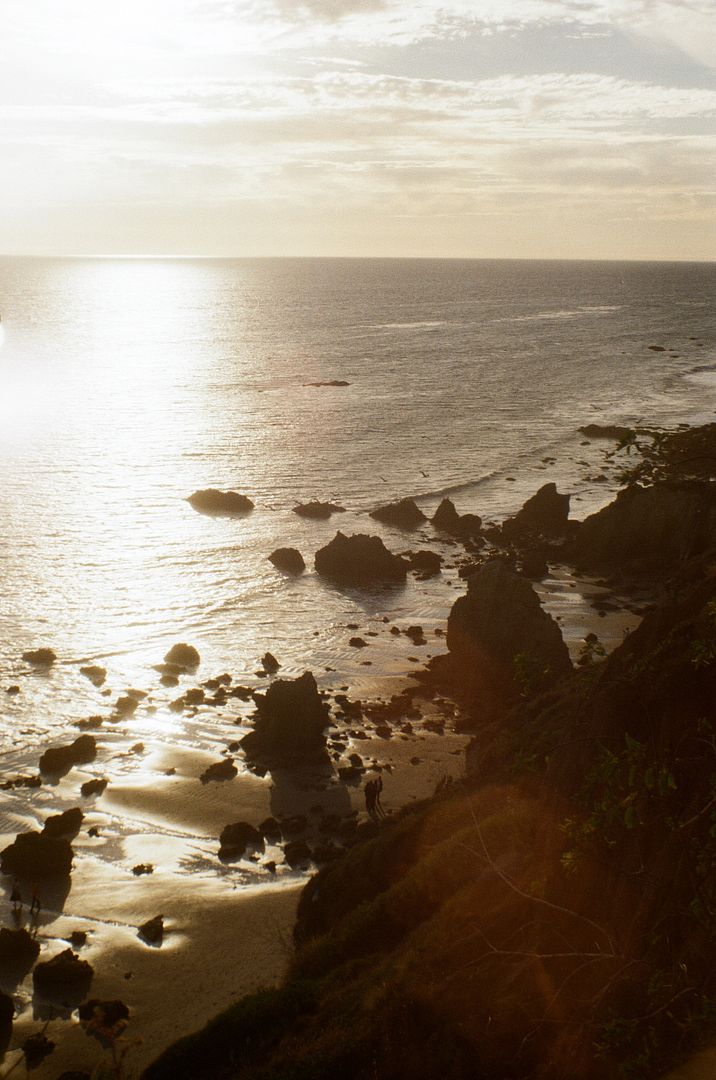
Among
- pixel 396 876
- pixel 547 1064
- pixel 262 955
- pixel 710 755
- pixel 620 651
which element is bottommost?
pixel 262 955

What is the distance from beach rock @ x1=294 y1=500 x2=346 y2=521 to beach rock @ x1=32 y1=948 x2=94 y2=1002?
45702 millimetres

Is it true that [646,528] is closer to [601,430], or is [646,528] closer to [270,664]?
[270,664]

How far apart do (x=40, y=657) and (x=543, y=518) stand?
3536cm

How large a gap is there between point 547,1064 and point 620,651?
437 inches

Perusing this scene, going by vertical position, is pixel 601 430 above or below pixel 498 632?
above

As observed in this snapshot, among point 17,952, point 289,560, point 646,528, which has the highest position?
point 646,528

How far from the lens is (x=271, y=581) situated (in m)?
53.8

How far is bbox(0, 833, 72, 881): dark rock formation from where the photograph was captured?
87.0ft

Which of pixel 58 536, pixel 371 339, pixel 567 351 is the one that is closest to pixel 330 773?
pixel 58 536

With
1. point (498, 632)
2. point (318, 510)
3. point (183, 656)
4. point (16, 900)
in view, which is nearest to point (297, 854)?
point (16, 900)

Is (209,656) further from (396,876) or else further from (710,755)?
(710,755)

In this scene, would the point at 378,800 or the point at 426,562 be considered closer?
the point at 378,800

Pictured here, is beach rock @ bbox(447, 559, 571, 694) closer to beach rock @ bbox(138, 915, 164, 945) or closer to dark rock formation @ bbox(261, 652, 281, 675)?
dark rock formation @ bbox(261, 652, 281, 675)

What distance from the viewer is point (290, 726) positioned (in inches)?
1331
